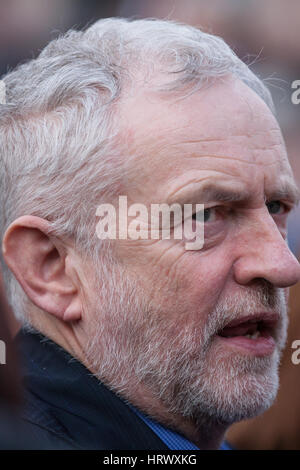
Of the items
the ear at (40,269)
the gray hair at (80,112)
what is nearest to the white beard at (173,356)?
the ear at (40,269)

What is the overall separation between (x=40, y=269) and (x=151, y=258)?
13.1 inches

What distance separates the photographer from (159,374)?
1.85 meters

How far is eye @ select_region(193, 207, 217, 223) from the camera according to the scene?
188 centimetres

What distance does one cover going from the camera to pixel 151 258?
185cm

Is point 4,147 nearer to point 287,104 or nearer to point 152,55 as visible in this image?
point 152,55

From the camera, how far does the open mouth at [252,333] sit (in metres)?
1.88

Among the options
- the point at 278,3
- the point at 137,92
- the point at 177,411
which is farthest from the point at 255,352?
the point at 278,3

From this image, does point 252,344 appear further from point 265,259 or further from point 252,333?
point 265,259

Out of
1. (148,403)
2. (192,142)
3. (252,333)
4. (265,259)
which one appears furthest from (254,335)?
(192,142)

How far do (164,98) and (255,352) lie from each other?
2.61 feet

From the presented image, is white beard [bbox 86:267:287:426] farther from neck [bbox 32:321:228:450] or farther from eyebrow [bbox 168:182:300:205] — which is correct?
eyebrow [bbox 168:182:300:205]

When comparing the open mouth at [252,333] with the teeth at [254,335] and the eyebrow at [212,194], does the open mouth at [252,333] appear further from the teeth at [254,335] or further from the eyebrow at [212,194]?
the eyebrow at [212,194]

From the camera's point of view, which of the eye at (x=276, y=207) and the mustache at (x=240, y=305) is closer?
the mustache at (x=240, y=305)

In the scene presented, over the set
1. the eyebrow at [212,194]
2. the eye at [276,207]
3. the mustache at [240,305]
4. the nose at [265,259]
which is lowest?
the mustache at [240,305]
